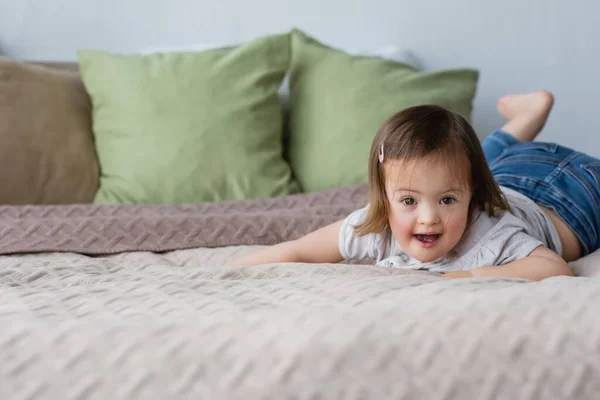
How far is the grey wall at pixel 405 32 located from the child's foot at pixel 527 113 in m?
0.64

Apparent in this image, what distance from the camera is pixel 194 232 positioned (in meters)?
1.42

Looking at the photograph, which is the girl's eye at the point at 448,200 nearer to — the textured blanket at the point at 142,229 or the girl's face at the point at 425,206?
the girl's face at the point at 425,206

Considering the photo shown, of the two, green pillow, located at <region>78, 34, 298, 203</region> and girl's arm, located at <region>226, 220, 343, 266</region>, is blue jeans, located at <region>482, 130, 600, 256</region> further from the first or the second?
green pillow, located at <region>78, 34, 298, 203</region>

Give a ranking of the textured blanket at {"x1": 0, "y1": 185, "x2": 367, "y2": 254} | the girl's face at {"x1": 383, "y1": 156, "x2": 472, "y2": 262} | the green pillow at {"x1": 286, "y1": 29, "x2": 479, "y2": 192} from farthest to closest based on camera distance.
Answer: the green pillow at {"x1": 286, "y1": 29, "x2": 479, "y2": 192}
the textured blanket at {"x1": 0, "y1": 185, "x2": 367, "y2": 254}
the girl's face at {"x1": 383, "y1": 156, "x2": 472, "y2": 262}

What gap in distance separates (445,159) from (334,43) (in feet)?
4.50

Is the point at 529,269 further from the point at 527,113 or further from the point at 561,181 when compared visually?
the point at 527,113

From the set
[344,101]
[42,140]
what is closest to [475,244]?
[344,101]

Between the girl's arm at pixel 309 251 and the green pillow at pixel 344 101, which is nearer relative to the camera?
the girl's arm at pixel 309 251

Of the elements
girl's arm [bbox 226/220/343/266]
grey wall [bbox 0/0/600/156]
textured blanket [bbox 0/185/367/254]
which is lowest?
textured blanket [bbox 0/185/367/254]

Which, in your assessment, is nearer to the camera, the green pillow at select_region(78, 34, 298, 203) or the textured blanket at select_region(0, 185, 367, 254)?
the textured blanket at select_region(0, 185, 367, 254)

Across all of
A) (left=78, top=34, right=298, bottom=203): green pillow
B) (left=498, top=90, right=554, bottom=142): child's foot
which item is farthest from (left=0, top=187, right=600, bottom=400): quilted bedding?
(left=78, top=34, right=298, bottom=203): green pillow

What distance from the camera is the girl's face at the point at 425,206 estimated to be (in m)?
1.07

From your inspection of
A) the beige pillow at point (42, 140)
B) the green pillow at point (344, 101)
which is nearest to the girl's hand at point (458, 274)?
the green pillow at point (344, 101)

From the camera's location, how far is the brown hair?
1075 millimetres
